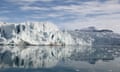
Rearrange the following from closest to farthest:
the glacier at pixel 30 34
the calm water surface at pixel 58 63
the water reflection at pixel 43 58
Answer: the calm water surface at pixel 58 63
the water reflection at pixel 43 58
the glacier at pixel 30 34

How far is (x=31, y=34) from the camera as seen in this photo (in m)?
90.5

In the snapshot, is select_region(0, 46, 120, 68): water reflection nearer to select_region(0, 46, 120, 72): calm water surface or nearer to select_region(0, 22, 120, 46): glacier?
select_region(0, 46, 120, 72): calm water surface

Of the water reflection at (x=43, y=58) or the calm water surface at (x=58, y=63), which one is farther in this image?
the water reflection at (x=43, y=58)

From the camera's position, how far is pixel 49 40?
310 ft

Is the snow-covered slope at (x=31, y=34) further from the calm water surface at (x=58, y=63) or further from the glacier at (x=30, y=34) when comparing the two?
the calm water surface at (x=58, y=63)

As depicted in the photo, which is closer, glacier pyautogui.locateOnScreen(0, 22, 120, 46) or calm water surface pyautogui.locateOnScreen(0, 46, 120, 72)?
calm water surface pyautogui.locateOnScreen(0, 46, 120, 72)

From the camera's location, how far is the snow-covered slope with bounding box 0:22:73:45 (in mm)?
84812

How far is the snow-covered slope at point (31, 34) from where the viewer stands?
84.8 m

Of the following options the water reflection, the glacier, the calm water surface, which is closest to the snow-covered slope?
the glacier

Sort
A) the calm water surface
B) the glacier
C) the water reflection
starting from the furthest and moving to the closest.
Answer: the glacier < the water reflection < the calm water surface

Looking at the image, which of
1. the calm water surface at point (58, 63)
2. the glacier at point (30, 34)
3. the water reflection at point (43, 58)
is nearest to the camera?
the calm water surface at point (58, 63)

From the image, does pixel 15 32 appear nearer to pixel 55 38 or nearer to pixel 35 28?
pixel 35 28

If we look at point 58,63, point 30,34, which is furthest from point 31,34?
point 58,63

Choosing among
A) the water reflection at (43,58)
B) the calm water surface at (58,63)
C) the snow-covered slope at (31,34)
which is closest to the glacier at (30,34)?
the snow-covered slope at (31,34)
